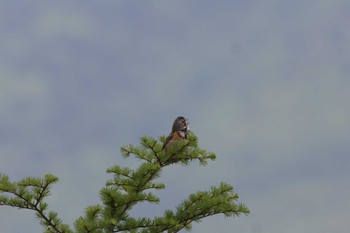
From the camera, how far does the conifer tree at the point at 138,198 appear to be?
32.9ft

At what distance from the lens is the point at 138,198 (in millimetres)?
10398

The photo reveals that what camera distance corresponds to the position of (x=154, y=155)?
10203 millimetres

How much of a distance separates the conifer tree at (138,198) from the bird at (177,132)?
0.54 ft

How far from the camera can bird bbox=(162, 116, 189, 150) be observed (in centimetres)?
1028

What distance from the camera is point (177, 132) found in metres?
10.3

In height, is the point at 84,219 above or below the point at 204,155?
below

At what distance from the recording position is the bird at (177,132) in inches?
405

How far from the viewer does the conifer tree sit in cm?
1002

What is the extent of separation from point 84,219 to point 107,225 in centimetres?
38

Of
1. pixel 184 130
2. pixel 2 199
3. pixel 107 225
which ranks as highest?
pixel 184 130

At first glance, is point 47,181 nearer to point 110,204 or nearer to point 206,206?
point 110,204

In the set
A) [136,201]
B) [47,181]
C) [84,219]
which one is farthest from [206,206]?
[47,181]

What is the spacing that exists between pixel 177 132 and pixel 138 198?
1.30m

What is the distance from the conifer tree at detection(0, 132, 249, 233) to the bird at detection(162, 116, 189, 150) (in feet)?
0.54
